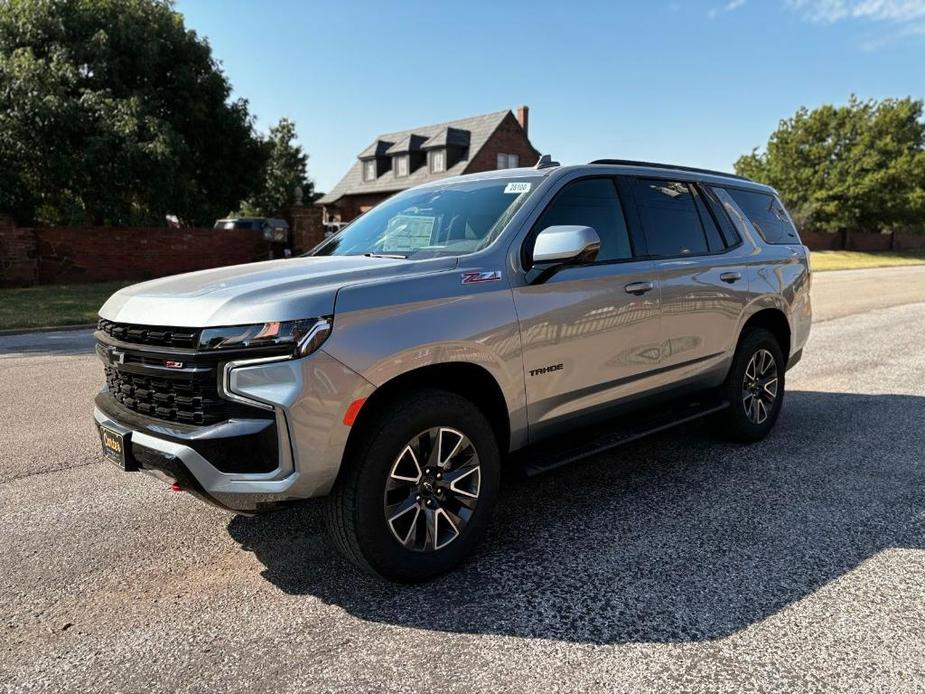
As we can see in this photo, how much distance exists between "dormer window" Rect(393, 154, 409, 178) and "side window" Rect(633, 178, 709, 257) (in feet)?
132

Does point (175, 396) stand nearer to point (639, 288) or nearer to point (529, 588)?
point (529, 588)

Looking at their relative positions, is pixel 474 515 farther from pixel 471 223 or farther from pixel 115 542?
pixel 115 542

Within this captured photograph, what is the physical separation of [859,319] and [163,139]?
61.4 ft

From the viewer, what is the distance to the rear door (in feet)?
14.4

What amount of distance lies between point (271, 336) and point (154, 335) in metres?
0.64

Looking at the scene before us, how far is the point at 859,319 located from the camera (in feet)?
42.1

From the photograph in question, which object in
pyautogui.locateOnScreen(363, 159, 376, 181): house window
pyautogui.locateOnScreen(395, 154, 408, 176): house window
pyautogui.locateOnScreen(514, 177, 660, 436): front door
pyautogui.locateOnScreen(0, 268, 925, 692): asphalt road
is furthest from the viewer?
pyautogui.locateOnScreen(363, 159, 376, 181): house window

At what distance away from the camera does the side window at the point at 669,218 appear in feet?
14.5

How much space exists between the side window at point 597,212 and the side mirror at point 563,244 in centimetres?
29

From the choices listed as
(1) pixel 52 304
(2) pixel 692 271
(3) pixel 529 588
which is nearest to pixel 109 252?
(1) pixel 52 304

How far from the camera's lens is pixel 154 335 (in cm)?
299

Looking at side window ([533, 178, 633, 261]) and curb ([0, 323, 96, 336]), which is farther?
curb ([0, 323, 96, 336])

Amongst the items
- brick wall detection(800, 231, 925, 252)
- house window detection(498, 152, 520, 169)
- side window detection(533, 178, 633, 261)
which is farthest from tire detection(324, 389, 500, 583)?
brick wall detection(800, 231, 925, 252)

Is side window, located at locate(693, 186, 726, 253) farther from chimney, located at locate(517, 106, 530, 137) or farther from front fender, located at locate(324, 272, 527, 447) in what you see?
chimney, located at locate(517, 106, 530, 137)
